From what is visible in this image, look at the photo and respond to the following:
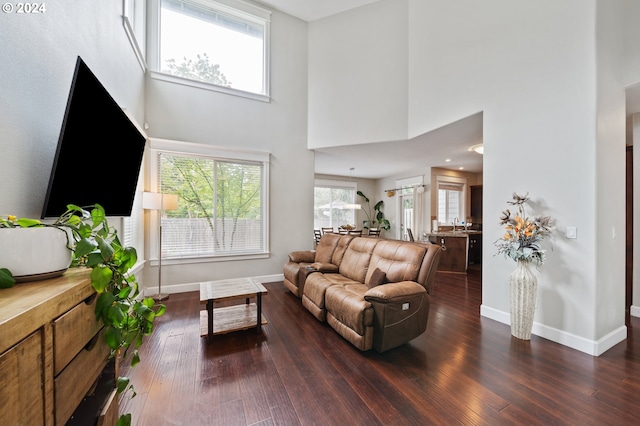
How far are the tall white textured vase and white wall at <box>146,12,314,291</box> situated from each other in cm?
339

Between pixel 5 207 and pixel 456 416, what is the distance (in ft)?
8.98

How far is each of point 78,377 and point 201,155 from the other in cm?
390

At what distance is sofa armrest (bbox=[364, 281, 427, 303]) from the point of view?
2217 millimetres

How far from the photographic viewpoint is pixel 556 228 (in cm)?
256

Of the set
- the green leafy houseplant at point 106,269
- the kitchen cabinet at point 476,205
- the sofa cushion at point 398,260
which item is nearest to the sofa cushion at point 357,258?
the sofa cushion at point 398,260

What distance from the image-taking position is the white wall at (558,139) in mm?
2357

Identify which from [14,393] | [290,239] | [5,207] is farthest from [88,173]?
[290,239]

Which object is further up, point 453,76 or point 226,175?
point 453,76

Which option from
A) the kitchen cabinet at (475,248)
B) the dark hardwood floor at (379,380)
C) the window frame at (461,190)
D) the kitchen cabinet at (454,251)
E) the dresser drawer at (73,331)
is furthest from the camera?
the window frame at (461,190)

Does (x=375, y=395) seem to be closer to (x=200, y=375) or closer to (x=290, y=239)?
(x=200, y=375)

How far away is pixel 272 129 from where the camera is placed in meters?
4.81

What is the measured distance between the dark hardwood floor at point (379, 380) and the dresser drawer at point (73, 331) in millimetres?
1102

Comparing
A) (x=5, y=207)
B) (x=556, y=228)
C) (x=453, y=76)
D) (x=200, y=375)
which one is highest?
(x=453, y=76)

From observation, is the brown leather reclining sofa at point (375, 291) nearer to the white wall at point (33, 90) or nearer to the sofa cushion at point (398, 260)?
the sofa cushion at point (398, 260)
